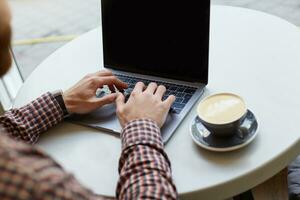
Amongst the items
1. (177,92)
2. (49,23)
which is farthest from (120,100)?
(49,23)

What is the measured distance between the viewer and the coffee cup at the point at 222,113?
3.12 ft

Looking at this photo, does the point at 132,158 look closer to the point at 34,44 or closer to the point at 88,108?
the point at 88,108

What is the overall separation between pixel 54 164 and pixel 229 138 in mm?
430

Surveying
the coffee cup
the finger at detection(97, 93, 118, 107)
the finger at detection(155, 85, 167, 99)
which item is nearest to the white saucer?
the coffee cup

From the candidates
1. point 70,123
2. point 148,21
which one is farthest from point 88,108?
point 148,21

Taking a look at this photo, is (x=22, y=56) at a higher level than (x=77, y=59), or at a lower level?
lower

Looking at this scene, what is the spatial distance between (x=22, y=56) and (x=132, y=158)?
2.01 metres

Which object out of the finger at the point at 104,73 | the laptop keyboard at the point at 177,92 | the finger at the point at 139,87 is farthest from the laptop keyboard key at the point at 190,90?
the finger at the point at 104,73

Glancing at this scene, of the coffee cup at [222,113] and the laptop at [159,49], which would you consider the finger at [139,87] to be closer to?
the laptop at [159,49]

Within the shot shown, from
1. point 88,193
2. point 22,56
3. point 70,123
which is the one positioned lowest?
point 22,56

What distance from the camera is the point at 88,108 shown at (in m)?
1.14

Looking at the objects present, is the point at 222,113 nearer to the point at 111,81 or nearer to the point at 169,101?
the point at 169,101

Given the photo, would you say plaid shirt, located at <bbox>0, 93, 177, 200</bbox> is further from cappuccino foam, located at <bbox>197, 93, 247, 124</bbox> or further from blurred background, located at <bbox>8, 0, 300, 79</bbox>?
blurred background, located at <bbox>8, 0, 300, 79</bbox>

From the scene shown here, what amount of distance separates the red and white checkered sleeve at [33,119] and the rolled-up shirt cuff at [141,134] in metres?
0.26
